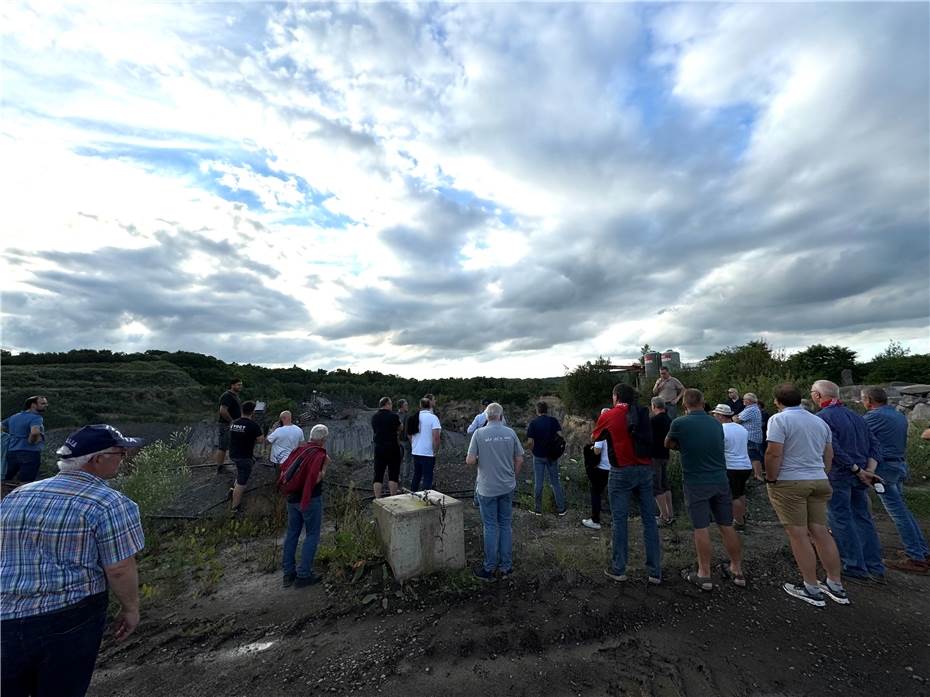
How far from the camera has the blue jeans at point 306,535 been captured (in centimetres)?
485

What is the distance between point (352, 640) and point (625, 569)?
266 centimetres

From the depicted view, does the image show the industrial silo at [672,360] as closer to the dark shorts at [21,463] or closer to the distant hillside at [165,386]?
the distant hillside at [165,386]

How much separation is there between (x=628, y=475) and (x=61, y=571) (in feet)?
13.7

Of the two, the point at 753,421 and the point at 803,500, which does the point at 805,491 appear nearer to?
the point at 803,500

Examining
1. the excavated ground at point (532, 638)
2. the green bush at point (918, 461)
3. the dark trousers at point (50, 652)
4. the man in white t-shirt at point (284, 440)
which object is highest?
the man in white t-shirt at point (284, 440)

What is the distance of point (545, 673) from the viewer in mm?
3195

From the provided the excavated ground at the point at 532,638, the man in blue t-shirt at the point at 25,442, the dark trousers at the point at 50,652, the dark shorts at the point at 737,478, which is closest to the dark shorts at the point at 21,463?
the man in blue t-shirt at the point at 25,442

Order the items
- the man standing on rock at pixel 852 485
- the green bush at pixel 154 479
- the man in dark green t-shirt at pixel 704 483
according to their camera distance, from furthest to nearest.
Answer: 1. the green bush at pixel 154 479
2. the man standing on rock at pixel 852 485
3. the man in dark green t-shirt at pixel 704 483

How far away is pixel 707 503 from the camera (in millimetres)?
4352

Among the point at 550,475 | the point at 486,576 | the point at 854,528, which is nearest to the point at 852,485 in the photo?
the point at 854,528

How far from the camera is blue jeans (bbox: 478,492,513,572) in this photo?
466 centimetres

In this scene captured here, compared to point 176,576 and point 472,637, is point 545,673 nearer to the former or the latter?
point 472,637

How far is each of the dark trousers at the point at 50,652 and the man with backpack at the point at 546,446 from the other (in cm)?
529

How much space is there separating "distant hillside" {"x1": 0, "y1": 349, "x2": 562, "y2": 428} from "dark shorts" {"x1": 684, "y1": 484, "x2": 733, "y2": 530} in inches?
660
